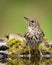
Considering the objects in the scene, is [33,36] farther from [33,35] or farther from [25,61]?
[25,61]

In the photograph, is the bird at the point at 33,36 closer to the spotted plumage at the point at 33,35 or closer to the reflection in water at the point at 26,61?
the spotted plumage at the point at 33,35

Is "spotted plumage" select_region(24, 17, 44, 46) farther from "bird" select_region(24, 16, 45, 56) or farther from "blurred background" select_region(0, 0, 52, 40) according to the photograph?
"blurred background" select_region(0, 0, 52, 40)

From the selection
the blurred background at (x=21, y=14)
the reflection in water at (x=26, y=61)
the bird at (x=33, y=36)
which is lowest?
the reflection in water at (x=26, y=61)

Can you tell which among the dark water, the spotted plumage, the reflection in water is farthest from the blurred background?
the reflection in water

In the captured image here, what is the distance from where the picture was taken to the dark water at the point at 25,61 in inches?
371

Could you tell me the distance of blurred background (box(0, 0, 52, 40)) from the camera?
44.8ft

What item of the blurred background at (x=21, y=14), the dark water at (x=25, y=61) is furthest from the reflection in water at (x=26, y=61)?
the blurred background at (x=21, y=14)

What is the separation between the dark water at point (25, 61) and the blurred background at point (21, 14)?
3.06 m

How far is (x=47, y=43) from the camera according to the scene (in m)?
10.9

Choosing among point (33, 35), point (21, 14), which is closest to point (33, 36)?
point (33, 35)

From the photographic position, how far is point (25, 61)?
969cm

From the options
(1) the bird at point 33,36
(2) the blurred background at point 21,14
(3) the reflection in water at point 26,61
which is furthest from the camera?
(2) the blurred background at point 21,14

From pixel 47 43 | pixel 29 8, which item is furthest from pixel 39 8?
pixel 47 43

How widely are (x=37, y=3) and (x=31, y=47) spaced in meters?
4.37
